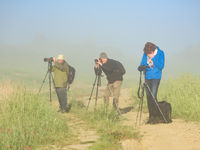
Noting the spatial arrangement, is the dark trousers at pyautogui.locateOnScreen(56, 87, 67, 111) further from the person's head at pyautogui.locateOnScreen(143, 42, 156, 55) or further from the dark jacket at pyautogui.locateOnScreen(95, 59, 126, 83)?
the person's head at pyautogui.locateOnScreen(143, 42, 156, 55)

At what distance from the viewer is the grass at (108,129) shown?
517 cm

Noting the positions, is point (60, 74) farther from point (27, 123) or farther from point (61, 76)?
point (27, 123)

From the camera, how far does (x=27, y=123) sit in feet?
19.1

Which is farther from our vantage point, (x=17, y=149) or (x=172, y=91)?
(x=172, y=91)

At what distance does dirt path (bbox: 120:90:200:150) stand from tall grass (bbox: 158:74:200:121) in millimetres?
724

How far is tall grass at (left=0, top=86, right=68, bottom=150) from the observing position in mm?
5156

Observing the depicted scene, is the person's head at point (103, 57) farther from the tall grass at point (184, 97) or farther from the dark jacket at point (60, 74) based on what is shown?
the tall grass at point (184, 97)

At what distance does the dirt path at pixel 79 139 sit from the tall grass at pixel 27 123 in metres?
0.26

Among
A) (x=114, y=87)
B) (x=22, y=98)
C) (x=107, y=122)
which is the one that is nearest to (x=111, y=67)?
(x=114, y=87)

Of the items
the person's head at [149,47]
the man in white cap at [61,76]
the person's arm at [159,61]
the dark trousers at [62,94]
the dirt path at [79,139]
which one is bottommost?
the dirt path at [79,139]

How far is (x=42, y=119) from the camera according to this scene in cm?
634

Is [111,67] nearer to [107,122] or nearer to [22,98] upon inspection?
[107,122]

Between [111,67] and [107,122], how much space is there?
2062 mm

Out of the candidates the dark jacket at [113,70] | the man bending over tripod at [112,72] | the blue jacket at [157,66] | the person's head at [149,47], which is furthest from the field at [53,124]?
the person's head at [149,47]
